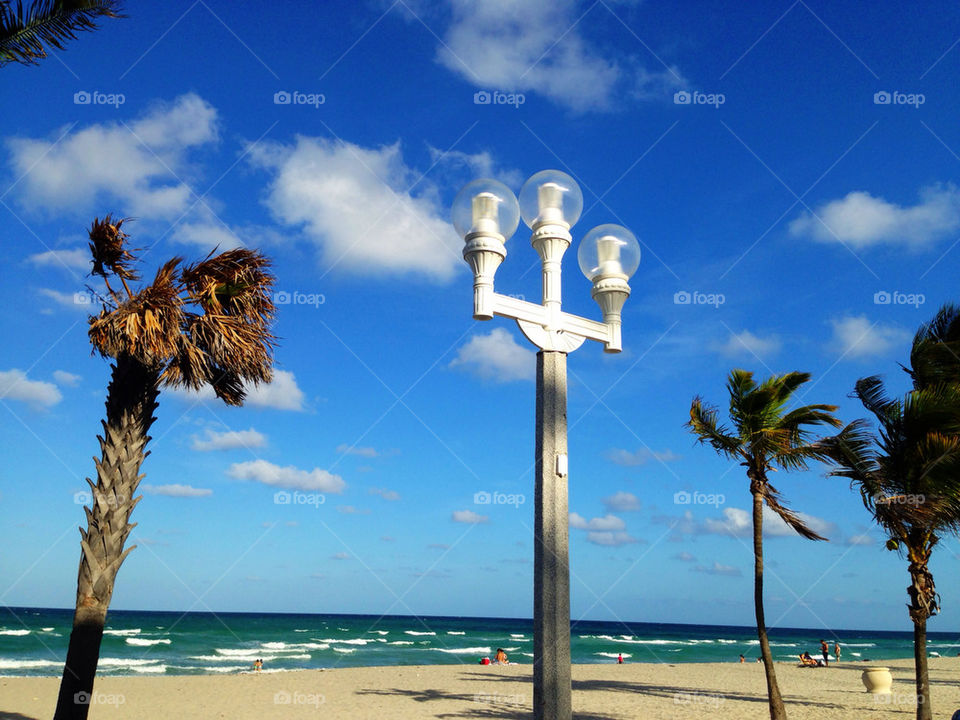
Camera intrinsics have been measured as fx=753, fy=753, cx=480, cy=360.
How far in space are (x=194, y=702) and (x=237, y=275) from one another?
15.1 m

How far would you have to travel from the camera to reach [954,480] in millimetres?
9266

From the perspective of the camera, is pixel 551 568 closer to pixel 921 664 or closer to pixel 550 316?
pixel 550 316

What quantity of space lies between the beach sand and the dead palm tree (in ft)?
17.3

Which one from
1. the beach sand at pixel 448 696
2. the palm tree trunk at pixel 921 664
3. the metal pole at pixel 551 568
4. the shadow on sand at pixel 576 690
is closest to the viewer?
the metal pole at pixel 551 568

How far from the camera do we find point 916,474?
978cm

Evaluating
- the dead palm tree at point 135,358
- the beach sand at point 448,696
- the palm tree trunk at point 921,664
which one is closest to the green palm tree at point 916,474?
the palm tree trunk at point 921,664

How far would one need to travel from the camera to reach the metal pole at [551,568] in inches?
170

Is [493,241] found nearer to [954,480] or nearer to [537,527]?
[537,527]

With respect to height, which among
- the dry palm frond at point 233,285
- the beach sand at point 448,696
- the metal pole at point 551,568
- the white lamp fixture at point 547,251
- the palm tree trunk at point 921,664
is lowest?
the beach sand at point 448,696

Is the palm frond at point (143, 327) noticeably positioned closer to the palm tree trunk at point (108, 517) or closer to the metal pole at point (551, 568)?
the palm tree trunk at point (108, 517)

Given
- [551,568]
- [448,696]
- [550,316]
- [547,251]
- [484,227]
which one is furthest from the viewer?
[448,696]

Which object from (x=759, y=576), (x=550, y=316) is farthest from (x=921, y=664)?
(x=550, y=316)

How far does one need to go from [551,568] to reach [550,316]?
63.4 inches

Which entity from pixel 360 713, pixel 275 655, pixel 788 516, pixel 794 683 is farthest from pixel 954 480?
pixel 275 655
